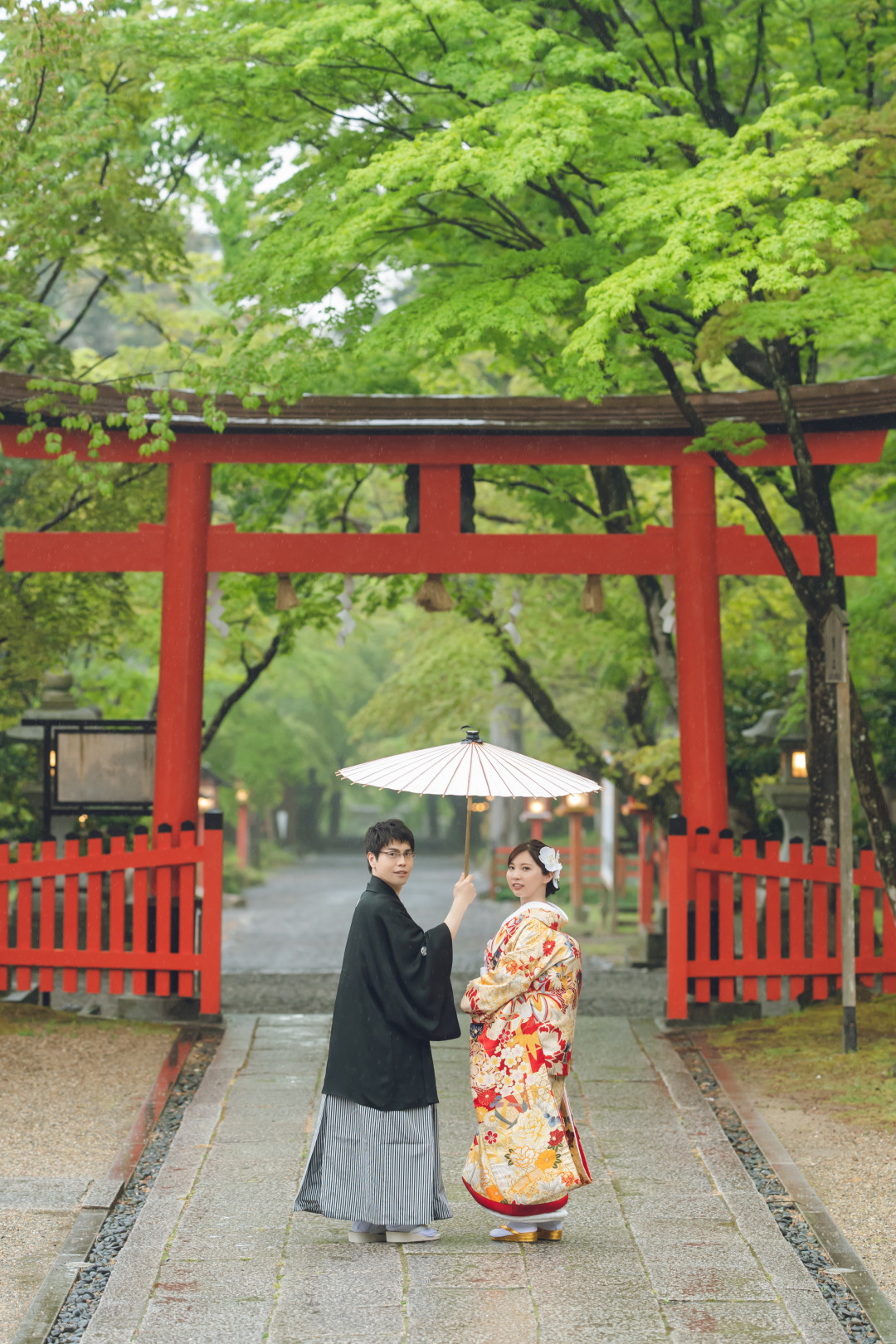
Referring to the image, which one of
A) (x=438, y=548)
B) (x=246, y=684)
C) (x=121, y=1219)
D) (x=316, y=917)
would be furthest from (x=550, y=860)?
(x=316, y=917)

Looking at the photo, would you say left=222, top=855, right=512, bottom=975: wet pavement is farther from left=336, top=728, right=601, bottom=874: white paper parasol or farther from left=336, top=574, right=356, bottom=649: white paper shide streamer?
left=336, top=728, right=601, bottom=874: white paper parasol

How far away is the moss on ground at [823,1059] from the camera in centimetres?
700

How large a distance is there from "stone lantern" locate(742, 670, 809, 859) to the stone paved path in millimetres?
6769

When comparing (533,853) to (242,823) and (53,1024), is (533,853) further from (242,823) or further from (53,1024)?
(242,823)

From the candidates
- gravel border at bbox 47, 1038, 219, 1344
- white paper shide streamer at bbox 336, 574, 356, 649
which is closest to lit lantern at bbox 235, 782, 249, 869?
white paper shide streamer at bbox 336, 574, 356, 649

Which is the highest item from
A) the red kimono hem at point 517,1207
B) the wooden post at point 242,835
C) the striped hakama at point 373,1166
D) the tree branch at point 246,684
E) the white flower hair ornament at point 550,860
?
the tree branch at point 246,684

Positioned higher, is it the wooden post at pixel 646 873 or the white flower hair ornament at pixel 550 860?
the white flower hair ornament at pixel 550 860

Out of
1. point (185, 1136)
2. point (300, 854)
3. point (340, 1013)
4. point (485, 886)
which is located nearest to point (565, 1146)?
point (340, 1013)

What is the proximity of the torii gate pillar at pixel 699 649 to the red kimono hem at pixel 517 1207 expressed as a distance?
15.7ft

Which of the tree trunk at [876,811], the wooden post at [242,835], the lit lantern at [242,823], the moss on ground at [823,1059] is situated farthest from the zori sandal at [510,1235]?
the wooden post at [242,835]

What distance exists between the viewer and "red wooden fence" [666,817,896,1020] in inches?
345

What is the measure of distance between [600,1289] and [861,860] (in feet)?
16.9

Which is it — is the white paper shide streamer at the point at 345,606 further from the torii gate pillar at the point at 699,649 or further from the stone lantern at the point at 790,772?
the stone lantern at the point at 790,772

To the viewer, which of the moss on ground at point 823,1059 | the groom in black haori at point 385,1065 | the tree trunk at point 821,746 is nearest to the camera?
the groom in black haori at point 385,1065
